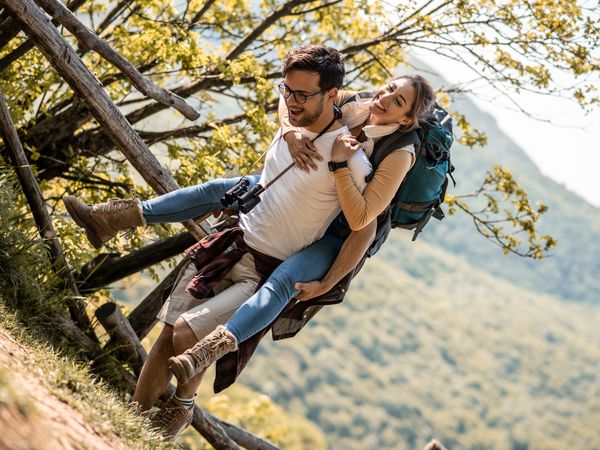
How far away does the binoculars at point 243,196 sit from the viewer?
4238 millimetres

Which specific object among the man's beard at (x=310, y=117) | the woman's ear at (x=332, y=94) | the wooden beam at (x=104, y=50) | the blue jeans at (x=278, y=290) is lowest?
the blue jeans at (x=278, y=290)

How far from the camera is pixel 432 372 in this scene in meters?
159

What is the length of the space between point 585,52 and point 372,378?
143563mm

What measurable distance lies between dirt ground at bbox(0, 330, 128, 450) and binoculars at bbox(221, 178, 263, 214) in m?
1.27

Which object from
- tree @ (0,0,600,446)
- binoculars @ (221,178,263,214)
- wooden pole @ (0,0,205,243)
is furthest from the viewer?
tree @ (0,0,600,446)

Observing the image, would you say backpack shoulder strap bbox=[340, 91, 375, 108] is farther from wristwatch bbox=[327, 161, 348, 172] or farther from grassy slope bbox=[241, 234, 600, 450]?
grassy slope bbox=[241, 234, 600, 450]

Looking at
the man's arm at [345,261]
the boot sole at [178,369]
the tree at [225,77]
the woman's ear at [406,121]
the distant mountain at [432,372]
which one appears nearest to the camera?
the boot sole at [178,369]

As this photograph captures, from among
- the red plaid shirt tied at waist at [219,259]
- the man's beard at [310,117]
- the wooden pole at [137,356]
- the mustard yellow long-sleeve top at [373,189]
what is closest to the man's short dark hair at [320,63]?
the man's beard at [310,117]

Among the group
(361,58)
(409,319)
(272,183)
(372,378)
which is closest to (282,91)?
(272,183)

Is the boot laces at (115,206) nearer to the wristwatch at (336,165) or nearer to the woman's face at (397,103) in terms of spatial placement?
the wristwatch at (336,165)

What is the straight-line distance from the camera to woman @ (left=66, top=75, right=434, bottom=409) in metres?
3.91

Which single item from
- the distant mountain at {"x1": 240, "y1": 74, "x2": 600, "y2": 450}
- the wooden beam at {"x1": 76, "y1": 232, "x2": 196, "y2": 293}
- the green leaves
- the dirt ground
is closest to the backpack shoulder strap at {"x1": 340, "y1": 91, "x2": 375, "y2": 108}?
the dirt ground

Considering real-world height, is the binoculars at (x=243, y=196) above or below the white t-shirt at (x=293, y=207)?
above

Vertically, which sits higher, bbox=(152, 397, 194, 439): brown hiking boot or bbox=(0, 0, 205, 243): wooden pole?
Answer: bbox=(0, 0, 205, 243): wooden pole
